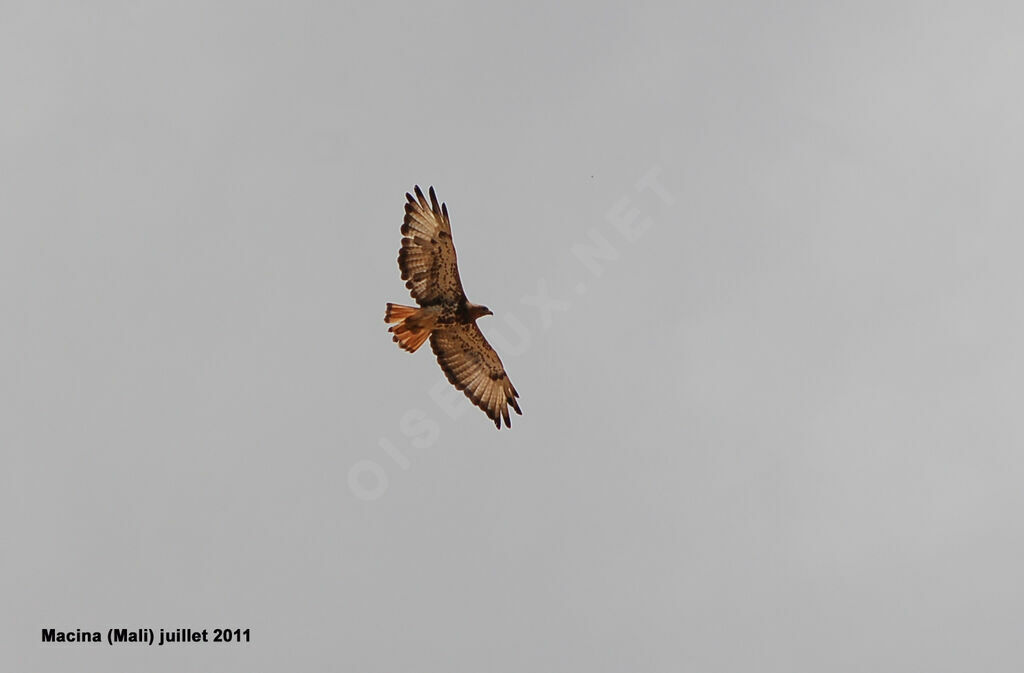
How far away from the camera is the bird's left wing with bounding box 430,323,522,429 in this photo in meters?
28.0

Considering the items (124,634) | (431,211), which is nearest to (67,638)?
(124,634)

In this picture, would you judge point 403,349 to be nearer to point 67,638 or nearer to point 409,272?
point 409,272

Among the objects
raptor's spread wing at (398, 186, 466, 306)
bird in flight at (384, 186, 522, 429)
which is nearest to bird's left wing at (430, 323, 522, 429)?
bird in flight at (384, 186, 522, 429)

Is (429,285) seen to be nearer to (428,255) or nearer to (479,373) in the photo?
(428,255)

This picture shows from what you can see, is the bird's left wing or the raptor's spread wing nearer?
the raptor's spread wing

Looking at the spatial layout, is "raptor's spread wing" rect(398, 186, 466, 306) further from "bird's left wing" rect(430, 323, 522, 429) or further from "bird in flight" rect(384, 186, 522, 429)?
"bird's left wing" rect(430, 323, 522, 429)

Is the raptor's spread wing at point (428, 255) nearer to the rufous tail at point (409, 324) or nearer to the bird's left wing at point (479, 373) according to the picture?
the rufous tail at point (409, 324)

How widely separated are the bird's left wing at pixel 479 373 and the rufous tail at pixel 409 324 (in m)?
1.07

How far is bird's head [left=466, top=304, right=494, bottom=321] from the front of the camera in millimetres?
26828

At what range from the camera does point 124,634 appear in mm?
32250

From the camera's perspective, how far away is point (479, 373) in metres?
28.4

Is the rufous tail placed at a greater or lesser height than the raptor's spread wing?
lesser

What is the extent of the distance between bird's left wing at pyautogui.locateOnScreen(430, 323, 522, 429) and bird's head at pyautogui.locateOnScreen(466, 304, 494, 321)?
97 cm

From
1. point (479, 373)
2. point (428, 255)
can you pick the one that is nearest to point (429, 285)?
point (428, 255)
